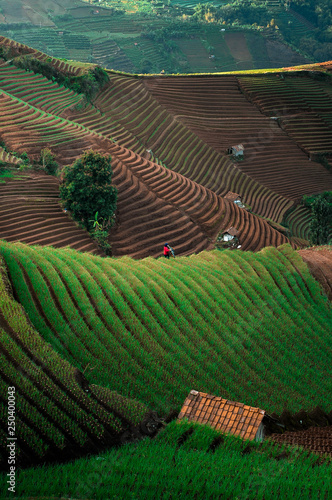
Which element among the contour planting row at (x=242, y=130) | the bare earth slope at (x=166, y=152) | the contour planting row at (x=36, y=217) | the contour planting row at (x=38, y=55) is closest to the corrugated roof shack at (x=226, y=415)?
the contour planting row at (x=36, y=217)

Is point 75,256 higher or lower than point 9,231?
higher

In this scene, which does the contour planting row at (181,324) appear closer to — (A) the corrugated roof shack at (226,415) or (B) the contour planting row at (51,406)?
(A) the corrugated roof shack at (226,415)

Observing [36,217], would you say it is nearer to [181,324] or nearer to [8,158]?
[8,158]

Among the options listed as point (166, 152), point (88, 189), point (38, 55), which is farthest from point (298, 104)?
point (88, 189)

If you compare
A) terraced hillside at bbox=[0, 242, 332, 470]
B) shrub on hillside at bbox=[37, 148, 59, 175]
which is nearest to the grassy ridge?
terraced hillside at bbox=[0, 242, 332, 470]

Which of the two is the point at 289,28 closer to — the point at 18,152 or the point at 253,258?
the point at 18,152

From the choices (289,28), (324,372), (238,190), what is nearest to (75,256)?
(324,372)

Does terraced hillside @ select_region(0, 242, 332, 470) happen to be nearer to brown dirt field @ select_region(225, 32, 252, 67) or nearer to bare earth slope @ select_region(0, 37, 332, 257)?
bare earth slope @ select_region(0, 37, 332, 257)
